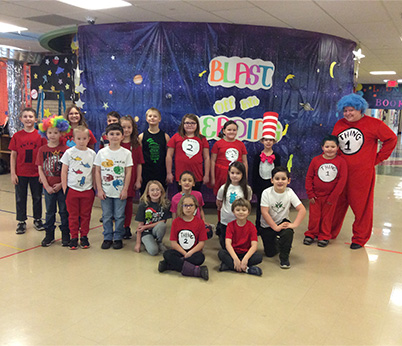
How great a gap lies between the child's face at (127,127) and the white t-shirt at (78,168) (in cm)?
53

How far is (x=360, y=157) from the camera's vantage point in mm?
3922

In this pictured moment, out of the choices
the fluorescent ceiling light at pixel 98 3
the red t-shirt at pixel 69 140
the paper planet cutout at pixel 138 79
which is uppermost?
the fluorescent ceiling light at pixel 98 3

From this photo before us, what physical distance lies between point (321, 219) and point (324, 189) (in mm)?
352

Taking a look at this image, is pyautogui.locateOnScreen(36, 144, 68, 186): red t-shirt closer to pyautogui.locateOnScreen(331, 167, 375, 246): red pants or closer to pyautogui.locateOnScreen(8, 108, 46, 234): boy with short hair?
pyautogui.locateOnScreen(8, 108, 46, 234): boy with short hair

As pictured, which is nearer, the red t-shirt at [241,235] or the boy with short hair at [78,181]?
the red t-shirt at [241,235]

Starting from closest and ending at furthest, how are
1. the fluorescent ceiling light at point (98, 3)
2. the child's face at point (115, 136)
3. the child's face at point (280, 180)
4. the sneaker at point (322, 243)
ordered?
the child's face at point (280, 180) < the child's face at point (115, 136) < the sneaker at point (322, 243) < the fluorescent ceiling light at point (98, 3)

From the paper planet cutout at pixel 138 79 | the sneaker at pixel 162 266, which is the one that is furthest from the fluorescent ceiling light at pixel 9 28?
the sneaker at pixel 162 266

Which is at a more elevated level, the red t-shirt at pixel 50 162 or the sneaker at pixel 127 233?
the red t-shirt at pixel 50 162

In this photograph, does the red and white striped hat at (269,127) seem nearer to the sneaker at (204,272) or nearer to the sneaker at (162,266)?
the sneaker at (204,272)

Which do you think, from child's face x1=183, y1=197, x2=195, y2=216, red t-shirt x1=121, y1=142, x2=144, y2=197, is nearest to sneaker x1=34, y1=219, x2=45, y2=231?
red t-shirt x1=121, y1=142, x2=144, y2=197

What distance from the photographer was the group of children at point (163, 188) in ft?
11.0

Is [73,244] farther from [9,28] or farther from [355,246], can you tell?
[9,28]

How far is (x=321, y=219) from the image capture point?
412cm

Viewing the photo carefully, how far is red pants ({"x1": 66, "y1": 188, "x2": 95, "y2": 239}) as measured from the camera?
3.64 m
